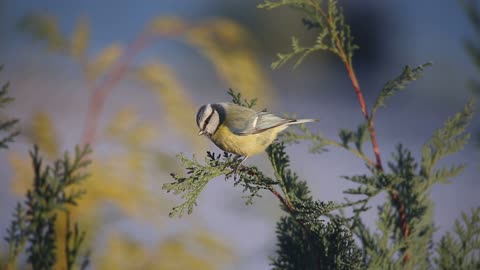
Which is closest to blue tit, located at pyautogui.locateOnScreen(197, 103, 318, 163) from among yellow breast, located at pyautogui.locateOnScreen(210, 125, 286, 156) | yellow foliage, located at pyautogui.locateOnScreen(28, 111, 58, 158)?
yellow breast, located at pyautogui.locateOnScreen(210, 125, 286, 156)

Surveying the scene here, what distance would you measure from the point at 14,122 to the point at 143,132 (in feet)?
3.66

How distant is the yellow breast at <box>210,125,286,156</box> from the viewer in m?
0.73

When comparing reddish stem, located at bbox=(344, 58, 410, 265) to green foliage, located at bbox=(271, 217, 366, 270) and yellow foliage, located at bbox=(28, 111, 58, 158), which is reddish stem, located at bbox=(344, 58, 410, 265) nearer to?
green foliage, located at bbox=(271, 217, 366, 270)

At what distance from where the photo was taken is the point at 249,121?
28.7 inches

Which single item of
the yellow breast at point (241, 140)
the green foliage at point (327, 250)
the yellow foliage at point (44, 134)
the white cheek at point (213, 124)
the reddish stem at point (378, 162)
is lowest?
the green foliage at point (327, 250)

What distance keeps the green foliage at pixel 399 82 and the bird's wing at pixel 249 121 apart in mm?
156

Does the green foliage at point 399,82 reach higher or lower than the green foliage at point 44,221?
higher

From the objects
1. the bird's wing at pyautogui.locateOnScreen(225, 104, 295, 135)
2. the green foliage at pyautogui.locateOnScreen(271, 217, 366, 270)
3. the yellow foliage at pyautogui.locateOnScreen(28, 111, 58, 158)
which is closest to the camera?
the green foliage at pyautogui.locateOnScreen(271, 217, 366, 270)

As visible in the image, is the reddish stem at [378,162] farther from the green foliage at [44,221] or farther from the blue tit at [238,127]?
the green foliage at [44,221]

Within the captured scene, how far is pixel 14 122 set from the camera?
62cm

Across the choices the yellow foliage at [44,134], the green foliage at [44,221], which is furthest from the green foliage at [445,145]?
the yellow foliage at [44,134]

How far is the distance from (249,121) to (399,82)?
223 mm

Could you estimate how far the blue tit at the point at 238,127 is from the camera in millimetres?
725

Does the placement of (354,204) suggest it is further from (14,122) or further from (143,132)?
(143,132)
